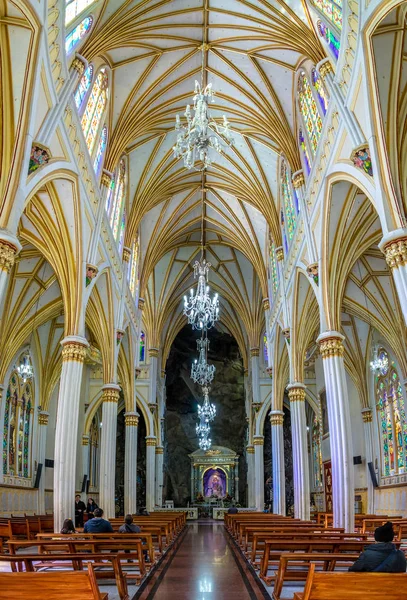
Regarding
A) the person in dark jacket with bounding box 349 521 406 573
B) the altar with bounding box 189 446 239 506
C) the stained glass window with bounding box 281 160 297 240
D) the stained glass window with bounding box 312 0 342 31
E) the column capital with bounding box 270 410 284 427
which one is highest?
the stained glass window with bounding box 312 0 342 31

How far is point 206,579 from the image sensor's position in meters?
9.10

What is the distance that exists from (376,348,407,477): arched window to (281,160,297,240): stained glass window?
24.3 ft

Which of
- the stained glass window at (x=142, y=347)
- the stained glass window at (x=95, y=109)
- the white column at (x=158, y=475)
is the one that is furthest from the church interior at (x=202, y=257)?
the white column at (x=158, y=475)

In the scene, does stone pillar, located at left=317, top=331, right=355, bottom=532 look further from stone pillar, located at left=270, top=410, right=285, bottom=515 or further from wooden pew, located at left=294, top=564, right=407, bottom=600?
stone pillar, located at left=270, top=410, right=285, bottom=515

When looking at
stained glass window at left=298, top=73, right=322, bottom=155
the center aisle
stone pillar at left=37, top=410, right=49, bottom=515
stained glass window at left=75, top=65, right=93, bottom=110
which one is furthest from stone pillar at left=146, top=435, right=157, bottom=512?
stained glass window at left=75, top=65, right=93, bottom=110

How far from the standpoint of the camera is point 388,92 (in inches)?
480

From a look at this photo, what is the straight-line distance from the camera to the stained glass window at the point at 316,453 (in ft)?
116

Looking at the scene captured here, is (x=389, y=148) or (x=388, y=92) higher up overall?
(x=388, y=92)

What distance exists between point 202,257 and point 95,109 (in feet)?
59.4

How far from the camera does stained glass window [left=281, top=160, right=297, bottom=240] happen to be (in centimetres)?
2205

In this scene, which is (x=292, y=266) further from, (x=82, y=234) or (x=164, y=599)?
(x=164, y=599)

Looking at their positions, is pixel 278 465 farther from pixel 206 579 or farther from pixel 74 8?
pixel 74 8

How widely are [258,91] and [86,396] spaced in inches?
842

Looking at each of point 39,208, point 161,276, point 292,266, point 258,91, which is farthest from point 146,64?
point 161,276
